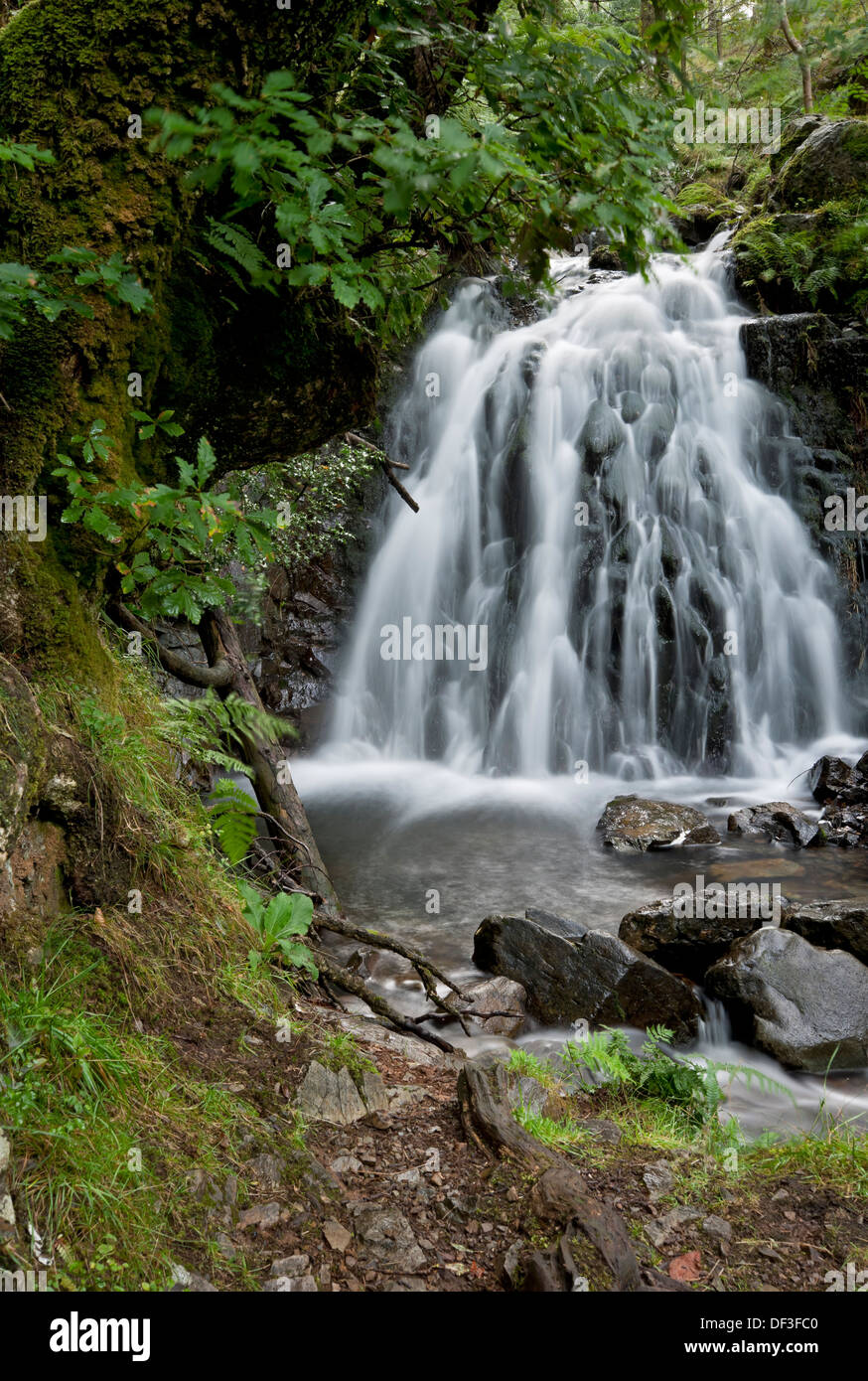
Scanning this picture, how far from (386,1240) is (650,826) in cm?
735

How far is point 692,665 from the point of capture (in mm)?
12102

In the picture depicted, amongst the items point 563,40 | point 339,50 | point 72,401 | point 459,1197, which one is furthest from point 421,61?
point 459,1197

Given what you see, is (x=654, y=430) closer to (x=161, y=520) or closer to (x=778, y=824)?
(x=778, y=824)

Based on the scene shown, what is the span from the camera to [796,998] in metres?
5.05

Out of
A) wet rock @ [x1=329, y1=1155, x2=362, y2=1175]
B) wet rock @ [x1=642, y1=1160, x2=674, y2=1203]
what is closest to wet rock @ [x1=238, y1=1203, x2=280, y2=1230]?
wet rock @ [x1=329, y1=1155, x2=362, y2=1175]

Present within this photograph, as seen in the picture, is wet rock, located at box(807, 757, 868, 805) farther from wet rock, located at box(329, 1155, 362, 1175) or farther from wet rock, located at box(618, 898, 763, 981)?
wet rock, located at box(329, 1155, 362, 1175)

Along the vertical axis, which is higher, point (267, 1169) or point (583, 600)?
point (583, 600)

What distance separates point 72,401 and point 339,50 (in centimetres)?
161

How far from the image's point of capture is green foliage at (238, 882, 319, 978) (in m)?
3.33

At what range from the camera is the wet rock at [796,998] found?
190 inches

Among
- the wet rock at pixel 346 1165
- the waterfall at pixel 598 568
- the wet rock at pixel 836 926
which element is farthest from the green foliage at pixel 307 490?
the wet rock at pixel 346 1165

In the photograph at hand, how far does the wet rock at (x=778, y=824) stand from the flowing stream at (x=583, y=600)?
415mm

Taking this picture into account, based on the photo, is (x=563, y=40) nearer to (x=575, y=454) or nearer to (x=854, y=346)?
(x=575, y=454)

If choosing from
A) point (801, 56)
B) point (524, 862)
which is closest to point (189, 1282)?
point (524, 862)
